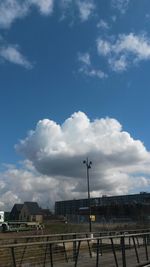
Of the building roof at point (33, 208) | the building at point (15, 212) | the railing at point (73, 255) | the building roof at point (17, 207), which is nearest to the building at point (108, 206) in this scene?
the building roof at point (33, 208)

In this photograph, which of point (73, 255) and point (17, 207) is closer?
point (73, 255)

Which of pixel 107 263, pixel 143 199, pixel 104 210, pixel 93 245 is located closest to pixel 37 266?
→ pixel 107 263

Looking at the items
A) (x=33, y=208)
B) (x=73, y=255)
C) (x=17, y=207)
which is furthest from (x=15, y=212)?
(x=73, y=255)

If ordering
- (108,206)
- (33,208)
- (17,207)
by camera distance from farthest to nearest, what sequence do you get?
(17,207) < (33,208) < (108,206)

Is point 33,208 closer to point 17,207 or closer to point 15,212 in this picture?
point 17,207

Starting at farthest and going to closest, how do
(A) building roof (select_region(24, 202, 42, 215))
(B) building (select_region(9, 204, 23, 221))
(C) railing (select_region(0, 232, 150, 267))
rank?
1. (B) building (select_region(9, 204, 23, 221))
2. (A) building roof (select_region(24, 202, 42, 215))
3. (C) railing (select_region(0, 232, 150, 267))

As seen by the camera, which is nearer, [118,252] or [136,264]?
[136,264]

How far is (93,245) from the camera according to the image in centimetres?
1773

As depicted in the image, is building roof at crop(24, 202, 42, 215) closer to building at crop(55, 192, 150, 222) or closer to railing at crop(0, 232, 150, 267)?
building at crop(55, 192, 150, 222)

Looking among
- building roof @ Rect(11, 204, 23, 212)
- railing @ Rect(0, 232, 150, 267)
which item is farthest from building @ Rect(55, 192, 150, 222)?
railing @ Rect(0, 232, 150, 267)

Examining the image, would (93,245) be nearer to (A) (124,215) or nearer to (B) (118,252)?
(B) (118,252)

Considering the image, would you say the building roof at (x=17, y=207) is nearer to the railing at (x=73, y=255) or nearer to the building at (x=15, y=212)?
the building at (x=15, y=212)

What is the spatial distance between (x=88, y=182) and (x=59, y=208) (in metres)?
127

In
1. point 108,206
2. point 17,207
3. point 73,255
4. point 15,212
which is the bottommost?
point 73,255
